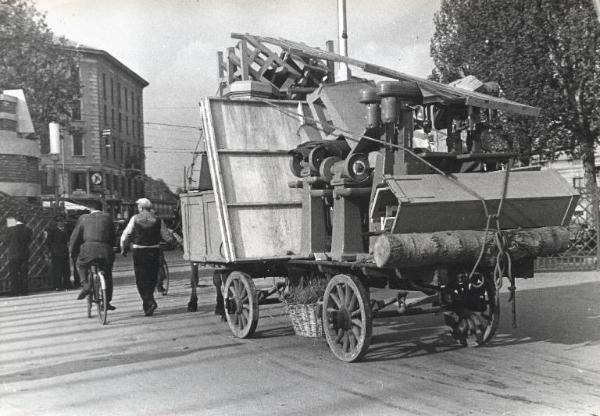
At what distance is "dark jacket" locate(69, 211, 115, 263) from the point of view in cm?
1146

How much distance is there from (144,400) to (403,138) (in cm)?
352

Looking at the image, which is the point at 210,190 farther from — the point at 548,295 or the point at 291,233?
the point at 548,295

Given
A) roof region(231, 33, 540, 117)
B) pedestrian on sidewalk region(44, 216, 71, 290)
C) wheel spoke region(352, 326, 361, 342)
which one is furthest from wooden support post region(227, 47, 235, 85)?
pedestrian on sidewalk region(44, 216, 71, 290)

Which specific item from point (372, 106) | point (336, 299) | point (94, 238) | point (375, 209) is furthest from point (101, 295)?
point (372, 106)

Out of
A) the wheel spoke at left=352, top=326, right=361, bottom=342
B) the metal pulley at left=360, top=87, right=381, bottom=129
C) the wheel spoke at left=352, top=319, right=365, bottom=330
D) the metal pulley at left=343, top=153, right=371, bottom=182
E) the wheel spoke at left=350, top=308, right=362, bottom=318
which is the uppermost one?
the metal pulley at left=360, top=87, right=381, bottom=129

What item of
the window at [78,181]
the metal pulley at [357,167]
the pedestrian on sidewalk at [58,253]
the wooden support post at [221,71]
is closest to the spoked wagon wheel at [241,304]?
the metal pulley at [357,167]

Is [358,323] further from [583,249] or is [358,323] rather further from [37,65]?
[37,65]

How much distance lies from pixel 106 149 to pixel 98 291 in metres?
50.9

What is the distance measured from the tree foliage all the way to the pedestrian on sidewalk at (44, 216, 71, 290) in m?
12.7

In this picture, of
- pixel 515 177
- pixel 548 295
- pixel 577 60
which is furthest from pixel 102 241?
pixel 577 60

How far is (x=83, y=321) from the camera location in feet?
37.6

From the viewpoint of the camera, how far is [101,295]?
11141 mm

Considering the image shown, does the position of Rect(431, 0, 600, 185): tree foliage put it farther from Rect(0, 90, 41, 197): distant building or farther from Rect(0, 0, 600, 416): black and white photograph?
Rect(0, 90, 41, 197): distant building

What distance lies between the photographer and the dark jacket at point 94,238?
11.5 meters
